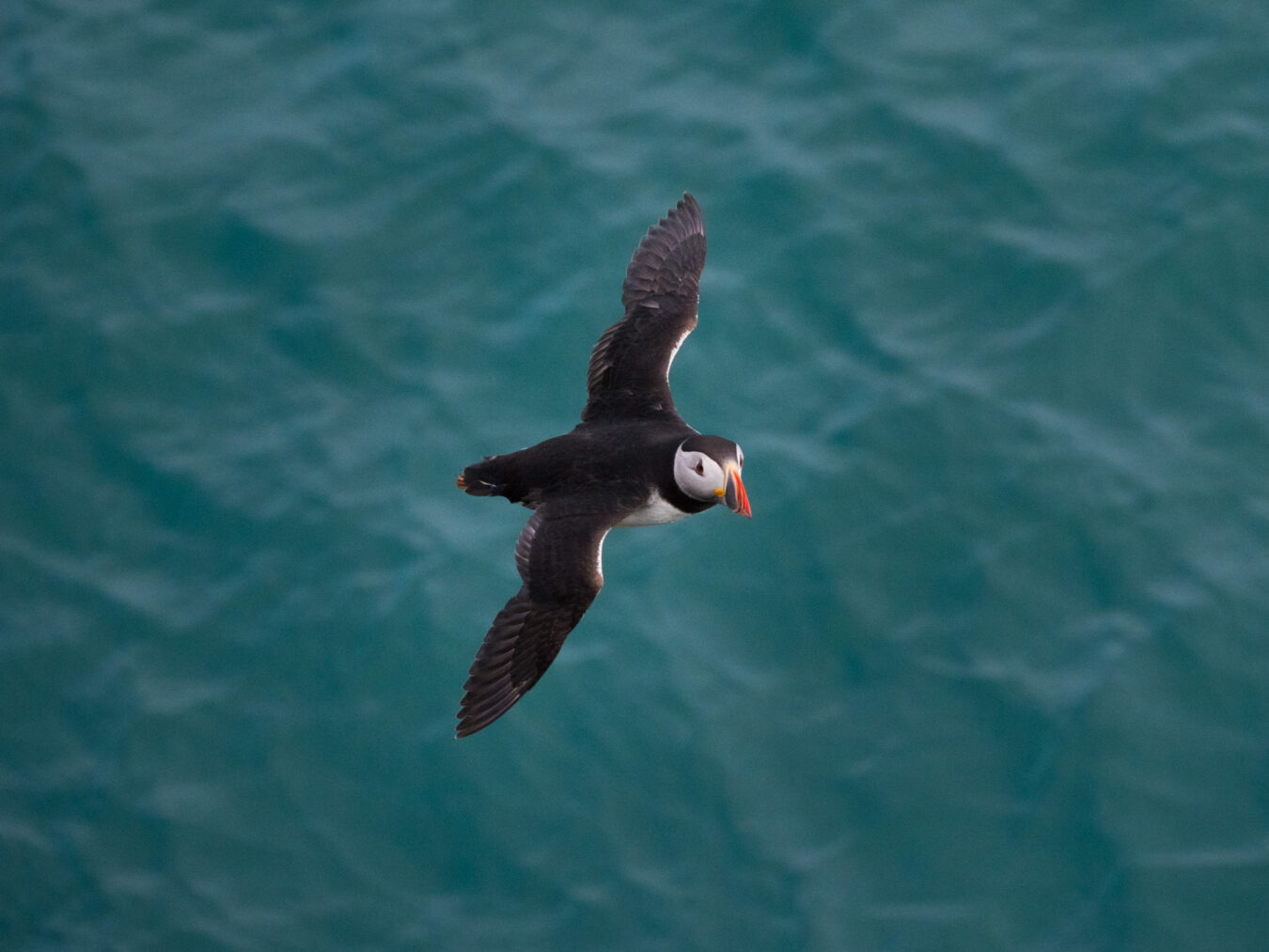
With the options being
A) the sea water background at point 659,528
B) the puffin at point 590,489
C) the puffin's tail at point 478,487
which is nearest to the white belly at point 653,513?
the puffin at point 590,489

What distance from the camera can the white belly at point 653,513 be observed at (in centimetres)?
915

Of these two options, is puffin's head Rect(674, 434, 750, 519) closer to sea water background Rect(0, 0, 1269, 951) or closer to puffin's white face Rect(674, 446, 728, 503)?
puffin's white face Rect(674, 446, 728, 503)

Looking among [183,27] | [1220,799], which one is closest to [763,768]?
[1220,799]

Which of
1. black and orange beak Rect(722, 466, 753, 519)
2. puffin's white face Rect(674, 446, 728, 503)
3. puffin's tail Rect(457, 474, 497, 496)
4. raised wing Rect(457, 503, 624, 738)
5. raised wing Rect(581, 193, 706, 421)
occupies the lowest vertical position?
raised wing Rect(457, 503, 624, 738)

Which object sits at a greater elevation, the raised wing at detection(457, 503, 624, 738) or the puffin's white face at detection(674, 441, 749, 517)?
the puffin's white face at detection(674, 441, 749, 517)

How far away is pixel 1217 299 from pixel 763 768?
16.4 feet

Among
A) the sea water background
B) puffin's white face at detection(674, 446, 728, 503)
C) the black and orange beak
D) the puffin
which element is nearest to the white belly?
the puffin

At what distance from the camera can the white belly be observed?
9.15 m

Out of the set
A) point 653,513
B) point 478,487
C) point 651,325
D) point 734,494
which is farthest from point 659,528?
point 734,494

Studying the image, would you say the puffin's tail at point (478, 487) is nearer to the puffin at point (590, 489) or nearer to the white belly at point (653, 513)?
the puffin at point (590, 489)

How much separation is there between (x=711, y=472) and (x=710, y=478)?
35 mm

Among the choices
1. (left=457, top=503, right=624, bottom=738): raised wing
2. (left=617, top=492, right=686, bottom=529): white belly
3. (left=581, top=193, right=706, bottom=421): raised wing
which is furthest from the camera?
(left=581, top=193, right=706, bottom=421): raised wing

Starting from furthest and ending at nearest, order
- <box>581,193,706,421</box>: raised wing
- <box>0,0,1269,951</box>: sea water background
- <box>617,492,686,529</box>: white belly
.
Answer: <box>0,0,1269,951</box>: sea water background < <box>581,193,706,421</box>: raised wing < <box>617,492,686,529</box>: white belly

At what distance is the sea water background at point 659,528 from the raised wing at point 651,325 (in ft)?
6.07
